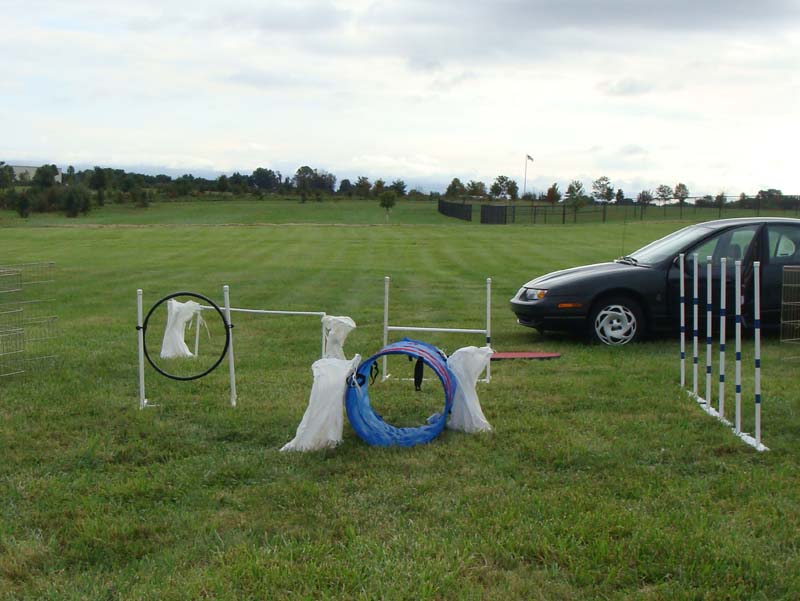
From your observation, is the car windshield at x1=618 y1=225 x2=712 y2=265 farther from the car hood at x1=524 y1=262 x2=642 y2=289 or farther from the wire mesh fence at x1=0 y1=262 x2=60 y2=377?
the wire mesh fence at x1=0 y1=262 x2=60 y2=377

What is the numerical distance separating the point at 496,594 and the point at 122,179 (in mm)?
105710

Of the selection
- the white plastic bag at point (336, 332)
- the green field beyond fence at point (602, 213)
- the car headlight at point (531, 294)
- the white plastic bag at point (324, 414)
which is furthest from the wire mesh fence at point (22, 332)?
the green field beyond fence at point (602, 213)

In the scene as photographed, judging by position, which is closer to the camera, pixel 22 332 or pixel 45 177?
pixel 22 332

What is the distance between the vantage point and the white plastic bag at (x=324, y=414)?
6051mm

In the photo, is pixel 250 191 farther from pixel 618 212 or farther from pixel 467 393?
pixel 467 393

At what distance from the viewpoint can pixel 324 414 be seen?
604 cm

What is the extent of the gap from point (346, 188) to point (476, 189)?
22721 millimetres

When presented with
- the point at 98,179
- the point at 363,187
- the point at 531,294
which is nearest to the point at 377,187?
the point at 363,187

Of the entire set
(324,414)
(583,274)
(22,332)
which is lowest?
(324,414)

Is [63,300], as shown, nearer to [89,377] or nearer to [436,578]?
[89,377]

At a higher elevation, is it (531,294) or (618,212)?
(618,212)

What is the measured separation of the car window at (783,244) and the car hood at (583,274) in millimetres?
1681

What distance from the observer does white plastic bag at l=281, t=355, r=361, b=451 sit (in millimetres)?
6051

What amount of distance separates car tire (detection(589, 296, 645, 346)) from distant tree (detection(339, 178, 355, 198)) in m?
95.6
